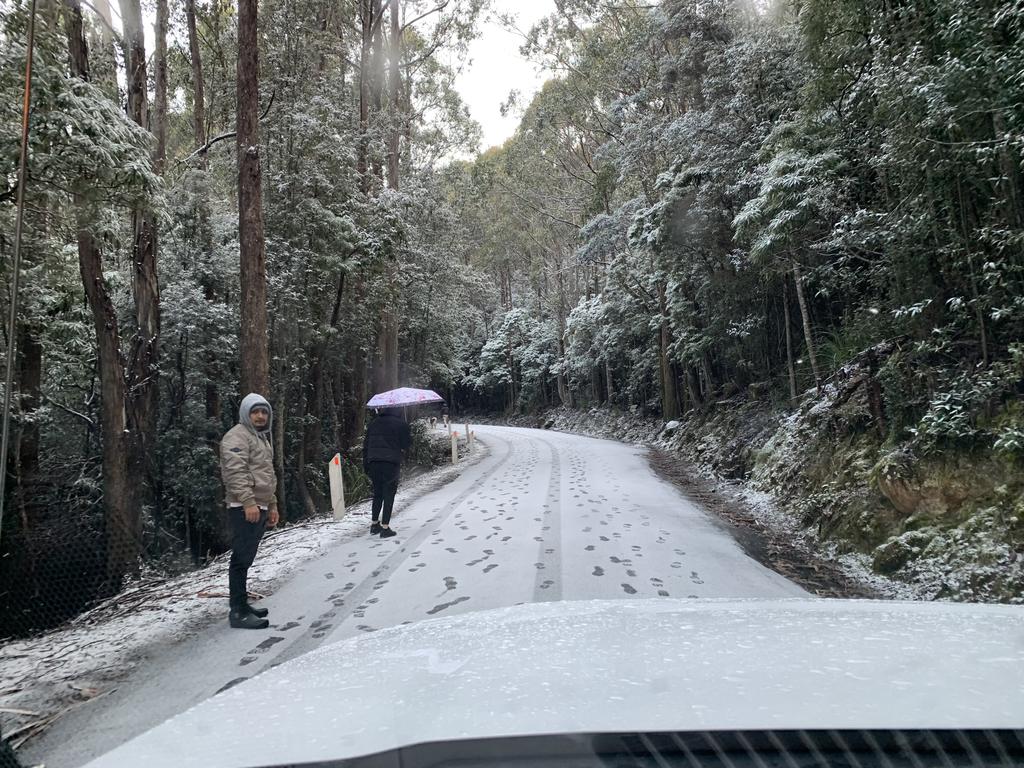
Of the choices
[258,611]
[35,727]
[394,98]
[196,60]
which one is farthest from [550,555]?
[394,98]

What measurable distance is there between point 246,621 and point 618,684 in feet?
13.9

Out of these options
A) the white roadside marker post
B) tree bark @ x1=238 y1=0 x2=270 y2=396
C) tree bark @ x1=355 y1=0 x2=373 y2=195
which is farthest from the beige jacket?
tree bark @ x1=355 y1=0 x2=373 y2=195

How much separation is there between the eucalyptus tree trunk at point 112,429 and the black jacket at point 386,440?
14.0 feet

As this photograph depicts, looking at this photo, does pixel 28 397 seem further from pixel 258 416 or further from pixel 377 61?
pixel 377 61

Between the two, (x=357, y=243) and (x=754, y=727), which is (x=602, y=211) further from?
(x=754, y=727)

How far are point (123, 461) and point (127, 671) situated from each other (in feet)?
22.4

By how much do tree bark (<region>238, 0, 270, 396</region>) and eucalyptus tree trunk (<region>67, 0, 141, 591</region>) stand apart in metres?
1.87

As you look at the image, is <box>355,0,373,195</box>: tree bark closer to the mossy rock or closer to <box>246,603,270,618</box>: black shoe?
<box>246,603,270,618</box>: black shoe

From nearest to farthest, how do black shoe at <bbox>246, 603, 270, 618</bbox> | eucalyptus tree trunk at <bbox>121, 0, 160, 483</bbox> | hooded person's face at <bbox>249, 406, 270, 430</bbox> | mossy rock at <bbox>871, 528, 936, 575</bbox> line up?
black shoe at <bbox>246, 603, 270, 618</bbox> < hooded person's face at <bbox>249, 406, 270, 430</bbox> < mossy rock at <bbox>871, 528, 936, 575</bbox> < eucalyptus tree trunk at <bbox>121, 0, 160, 483</bbox>

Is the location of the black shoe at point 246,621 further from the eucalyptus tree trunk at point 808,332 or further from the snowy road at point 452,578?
the eucalyptus tree trunk at point 808,332

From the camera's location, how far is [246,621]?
5.25 metres

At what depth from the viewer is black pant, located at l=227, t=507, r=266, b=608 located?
532 centimetres

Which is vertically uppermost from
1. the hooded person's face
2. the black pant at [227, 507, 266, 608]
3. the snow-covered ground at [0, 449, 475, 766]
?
the hooded person's face

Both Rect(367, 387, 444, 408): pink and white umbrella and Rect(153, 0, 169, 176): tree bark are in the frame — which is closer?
Rect(367, 387, 444, 408): pink and white umbrella
